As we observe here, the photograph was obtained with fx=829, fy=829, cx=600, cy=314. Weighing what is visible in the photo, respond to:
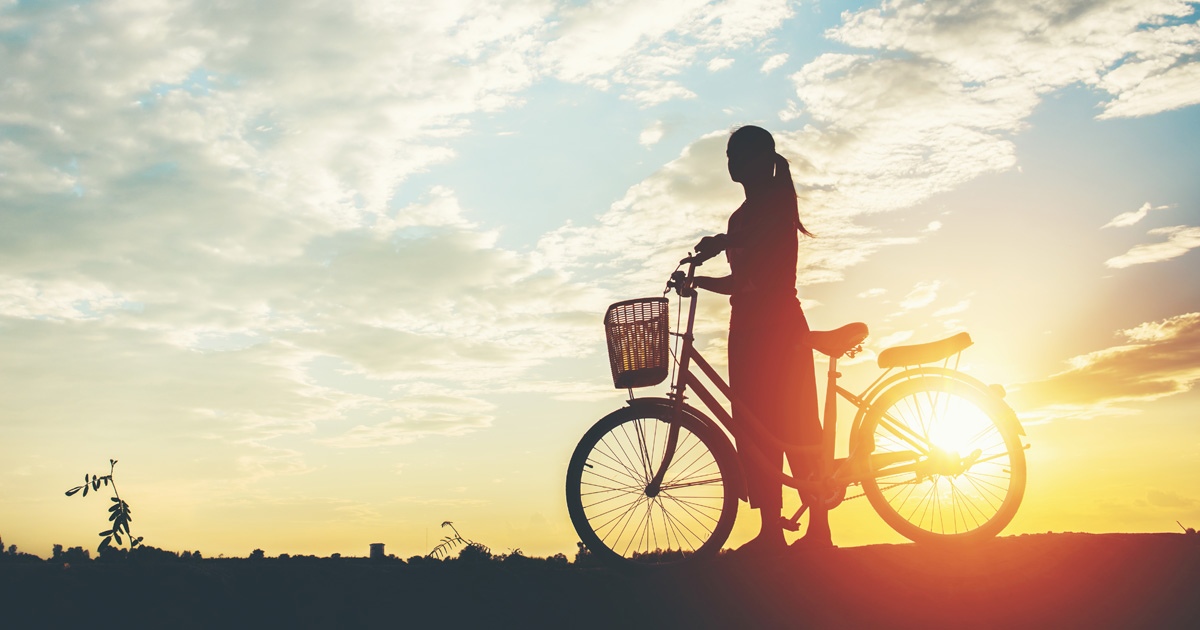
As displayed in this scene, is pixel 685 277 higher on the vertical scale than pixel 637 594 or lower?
higher

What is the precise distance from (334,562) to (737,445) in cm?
280

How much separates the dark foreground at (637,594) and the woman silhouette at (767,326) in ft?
2.33

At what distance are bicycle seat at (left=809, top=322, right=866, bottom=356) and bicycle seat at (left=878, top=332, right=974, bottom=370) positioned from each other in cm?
38

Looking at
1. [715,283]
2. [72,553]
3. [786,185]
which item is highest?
[786,185]

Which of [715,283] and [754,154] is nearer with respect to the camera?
[754,154]

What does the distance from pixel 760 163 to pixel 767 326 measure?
114 cm

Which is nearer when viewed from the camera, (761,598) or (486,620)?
(486,620)

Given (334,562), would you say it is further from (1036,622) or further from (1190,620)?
(1190,620)

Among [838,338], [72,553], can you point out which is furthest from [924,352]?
[72,553]

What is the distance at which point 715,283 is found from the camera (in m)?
5.90

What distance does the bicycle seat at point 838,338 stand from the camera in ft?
18.8

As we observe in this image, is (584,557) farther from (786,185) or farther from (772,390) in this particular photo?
(786,185)

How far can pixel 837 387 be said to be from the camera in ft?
19.6

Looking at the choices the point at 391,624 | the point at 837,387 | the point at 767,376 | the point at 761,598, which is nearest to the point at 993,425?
the point at 837,387
